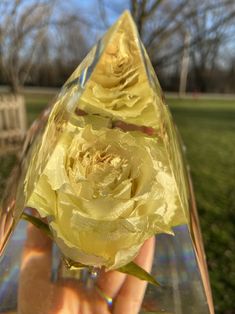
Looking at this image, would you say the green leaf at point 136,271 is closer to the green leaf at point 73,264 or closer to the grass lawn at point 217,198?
the green leaf at point 73,264

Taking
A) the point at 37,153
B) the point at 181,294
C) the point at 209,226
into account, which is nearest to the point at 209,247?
the point at 209,226

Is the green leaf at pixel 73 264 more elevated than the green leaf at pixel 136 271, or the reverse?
the green leaf at pixel 73 264

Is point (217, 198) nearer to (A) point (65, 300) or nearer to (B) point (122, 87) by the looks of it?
(A) point (65, 300)

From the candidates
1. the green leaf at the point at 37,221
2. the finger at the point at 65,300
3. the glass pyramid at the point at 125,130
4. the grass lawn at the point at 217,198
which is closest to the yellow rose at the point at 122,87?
the glass pyramid at the point at 125,130

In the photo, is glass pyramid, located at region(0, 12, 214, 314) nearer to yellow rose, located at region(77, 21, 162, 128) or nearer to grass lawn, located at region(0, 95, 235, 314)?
yellow rose, located at region(77, 21, 162, 128)

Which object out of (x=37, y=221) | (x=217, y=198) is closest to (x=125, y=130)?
(x=37, y=221)

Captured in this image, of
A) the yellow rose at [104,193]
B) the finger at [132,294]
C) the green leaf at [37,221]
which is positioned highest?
the yellow rose at [104,193]

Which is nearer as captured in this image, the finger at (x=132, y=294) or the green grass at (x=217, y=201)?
the finger at (x=132, y=294)
